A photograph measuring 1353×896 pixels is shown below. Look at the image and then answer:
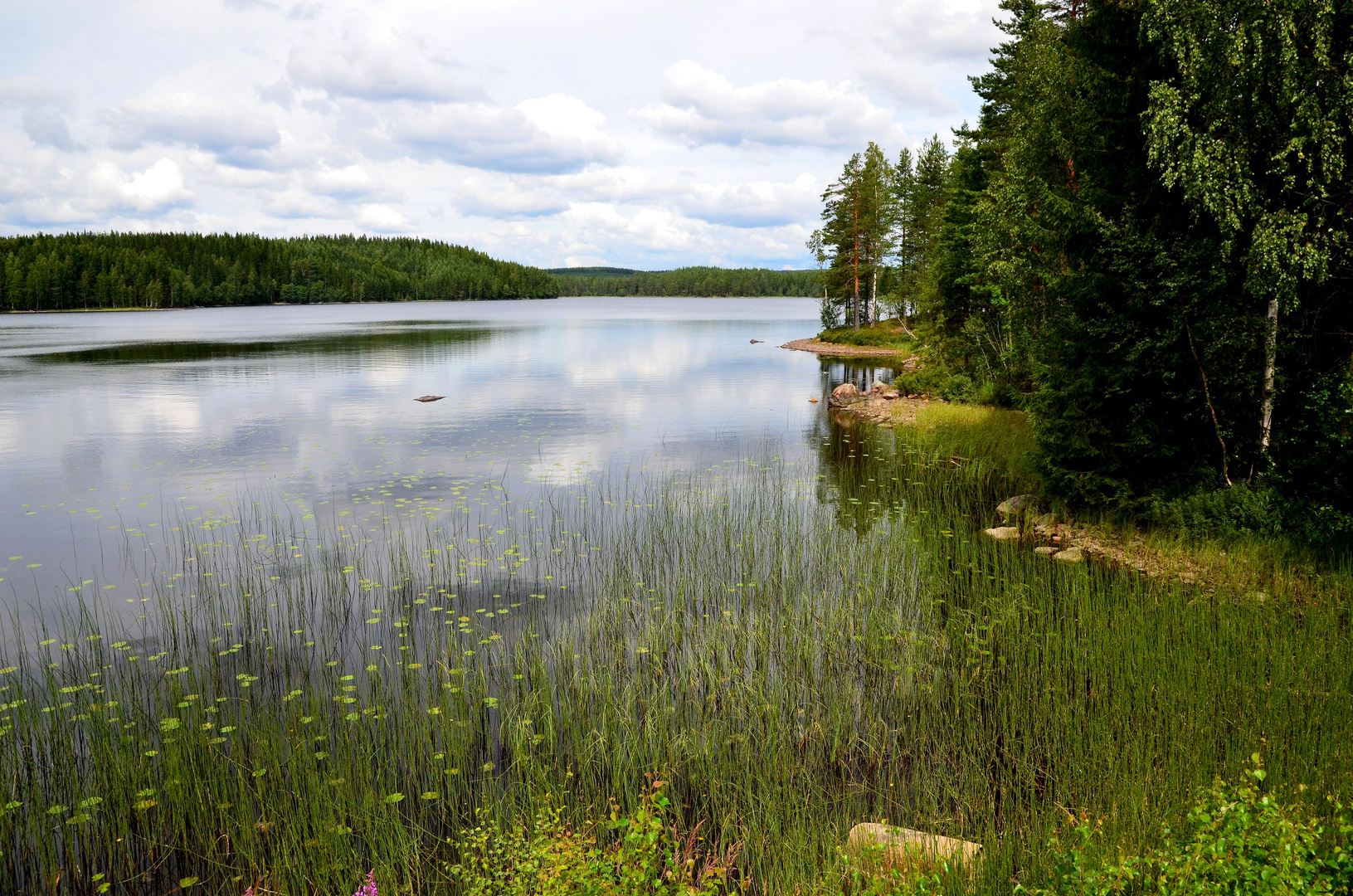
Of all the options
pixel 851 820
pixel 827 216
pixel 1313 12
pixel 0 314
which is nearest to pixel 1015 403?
pixel 1313 12

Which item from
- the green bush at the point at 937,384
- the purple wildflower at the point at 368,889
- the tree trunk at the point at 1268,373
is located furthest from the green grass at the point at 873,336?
the purple wildflower at the point at 368,889

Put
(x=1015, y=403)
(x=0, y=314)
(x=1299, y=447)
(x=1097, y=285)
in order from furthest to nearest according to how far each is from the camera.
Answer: (x=0, y=314) < (x=1015, y=403) < (x=1097, y=285) < (x=1299, y=447)

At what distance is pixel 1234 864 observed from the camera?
14.6 feet

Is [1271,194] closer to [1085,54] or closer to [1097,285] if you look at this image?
[1097,285]

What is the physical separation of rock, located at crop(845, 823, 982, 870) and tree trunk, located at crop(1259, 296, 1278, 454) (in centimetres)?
1033

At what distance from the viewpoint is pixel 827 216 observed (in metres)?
69.1

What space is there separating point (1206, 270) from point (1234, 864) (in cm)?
1082

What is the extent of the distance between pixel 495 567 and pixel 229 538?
5367 millimetres

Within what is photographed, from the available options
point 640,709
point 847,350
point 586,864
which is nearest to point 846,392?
point 640,709

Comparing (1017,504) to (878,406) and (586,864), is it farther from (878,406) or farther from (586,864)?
(878,406)

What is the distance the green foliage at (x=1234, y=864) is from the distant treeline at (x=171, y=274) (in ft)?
569

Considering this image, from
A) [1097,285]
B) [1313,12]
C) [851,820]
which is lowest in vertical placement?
[851,820]

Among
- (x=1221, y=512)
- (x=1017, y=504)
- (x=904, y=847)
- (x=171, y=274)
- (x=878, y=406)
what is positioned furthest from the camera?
(x=171, y=274)

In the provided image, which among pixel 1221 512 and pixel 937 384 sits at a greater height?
pixel 937 384
